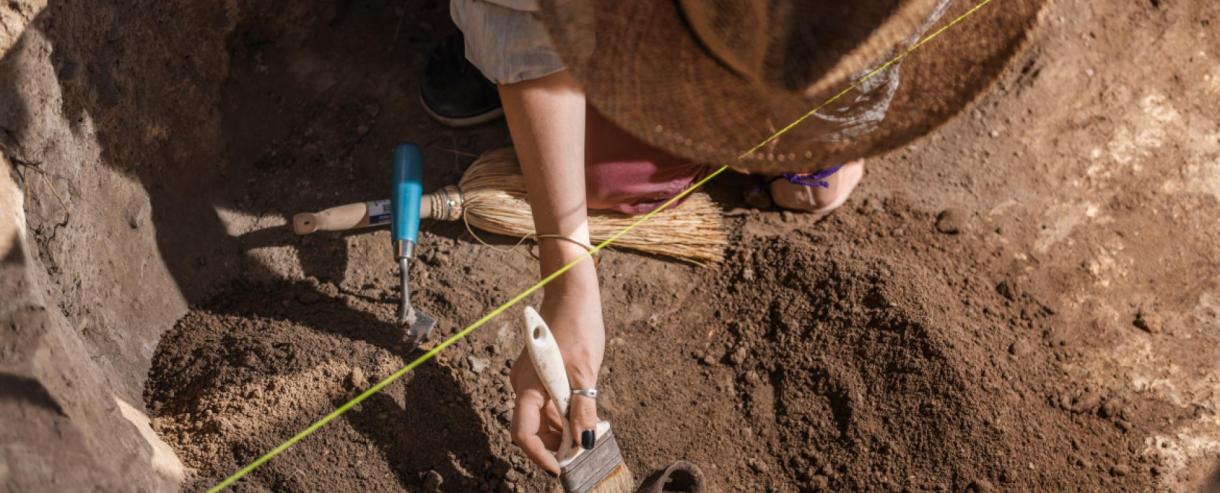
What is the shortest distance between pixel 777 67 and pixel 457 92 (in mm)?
1104

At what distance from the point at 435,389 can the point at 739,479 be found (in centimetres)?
53

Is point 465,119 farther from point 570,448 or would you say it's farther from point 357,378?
point 570,448

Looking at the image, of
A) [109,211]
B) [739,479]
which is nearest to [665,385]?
[739,479]

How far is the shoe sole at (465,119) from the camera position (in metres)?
2.01

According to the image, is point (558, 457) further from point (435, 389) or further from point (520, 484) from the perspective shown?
point (435, 389)

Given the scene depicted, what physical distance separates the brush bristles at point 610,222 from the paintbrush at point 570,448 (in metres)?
0.47

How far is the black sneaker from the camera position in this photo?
200 centimetres

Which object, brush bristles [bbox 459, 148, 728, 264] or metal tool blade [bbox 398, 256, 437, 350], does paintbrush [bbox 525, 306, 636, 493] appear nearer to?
metal tool blade [bbox 398, 256, 437, 350]

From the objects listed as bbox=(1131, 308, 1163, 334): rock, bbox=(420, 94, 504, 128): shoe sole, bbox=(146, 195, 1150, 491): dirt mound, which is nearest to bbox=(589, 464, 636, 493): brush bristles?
bbox=(146, 195, 1150, 491): dirt mound

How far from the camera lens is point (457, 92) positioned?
2.00m

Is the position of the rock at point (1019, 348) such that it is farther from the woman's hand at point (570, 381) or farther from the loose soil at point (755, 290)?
the woman's hand at point (570, 381)

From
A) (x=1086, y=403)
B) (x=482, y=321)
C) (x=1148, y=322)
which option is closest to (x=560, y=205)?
(x=482, y=321)

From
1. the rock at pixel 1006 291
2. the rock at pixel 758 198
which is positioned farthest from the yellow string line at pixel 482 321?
the rock at pixel 1006 291

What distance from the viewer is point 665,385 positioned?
5.56ft
